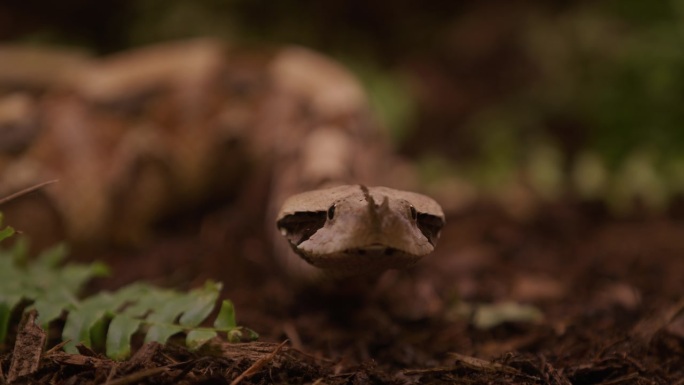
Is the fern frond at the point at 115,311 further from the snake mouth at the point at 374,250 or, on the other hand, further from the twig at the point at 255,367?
the snake mouth at the point at 374,250

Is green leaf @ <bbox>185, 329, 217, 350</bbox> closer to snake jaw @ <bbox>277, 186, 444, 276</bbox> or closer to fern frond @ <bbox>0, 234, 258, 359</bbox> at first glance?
fern frond @ <bbox>0, 234, 258, 359</bbox>

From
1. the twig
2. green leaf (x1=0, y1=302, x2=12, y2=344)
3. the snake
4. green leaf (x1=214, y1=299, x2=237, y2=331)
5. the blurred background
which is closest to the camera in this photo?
the twig

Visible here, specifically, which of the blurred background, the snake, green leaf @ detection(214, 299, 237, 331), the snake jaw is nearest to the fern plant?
green leaf @ detection(214, 299, 237, 331)

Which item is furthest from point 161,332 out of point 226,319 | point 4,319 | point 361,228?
point 361,228

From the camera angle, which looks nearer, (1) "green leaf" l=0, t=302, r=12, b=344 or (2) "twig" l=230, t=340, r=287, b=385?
(2) "twig" l=230, t=340, r=287, b=385

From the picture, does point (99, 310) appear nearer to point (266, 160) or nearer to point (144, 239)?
point (144, 239)

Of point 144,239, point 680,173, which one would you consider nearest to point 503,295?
point 680,173
